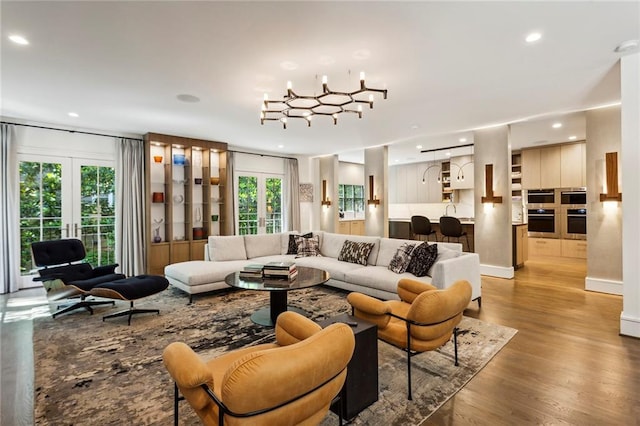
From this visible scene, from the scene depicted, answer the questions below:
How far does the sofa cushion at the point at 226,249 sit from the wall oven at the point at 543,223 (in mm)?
7202

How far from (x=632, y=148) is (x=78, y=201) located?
7.77m

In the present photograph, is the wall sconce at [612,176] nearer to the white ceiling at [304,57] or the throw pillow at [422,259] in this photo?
the white ceiling at [304,57]

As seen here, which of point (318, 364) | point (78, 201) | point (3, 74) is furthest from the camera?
point (78, 201)

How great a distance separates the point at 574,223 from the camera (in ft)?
24.2

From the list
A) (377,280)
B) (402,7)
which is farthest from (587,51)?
(377,280)

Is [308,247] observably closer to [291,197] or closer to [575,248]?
[291,197]

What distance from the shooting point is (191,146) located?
259 inches

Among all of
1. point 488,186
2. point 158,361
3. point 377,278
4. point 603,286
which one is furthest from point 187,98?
point 603,286

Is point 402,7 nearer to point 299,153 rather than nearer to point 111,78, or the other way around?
point 111,78

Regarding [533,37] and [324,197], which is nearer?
[533,37]

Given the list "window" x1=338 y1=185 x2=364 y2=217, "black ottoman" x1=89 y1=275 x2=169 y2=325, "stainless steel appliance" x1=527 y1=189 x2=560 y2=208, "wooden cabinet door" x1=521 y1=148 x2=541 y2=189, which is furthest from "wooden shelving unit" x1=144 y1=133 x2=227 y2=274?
"stainless steel appliance" x1=527 y1=189 x2=560 y2=208

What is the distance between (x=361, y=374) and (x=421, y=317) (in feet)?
1.73

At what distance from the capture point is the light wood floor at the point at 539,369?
2008mm

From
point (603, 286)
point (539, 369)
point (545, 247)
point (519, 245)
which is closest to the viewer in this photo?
point (539, 369)
